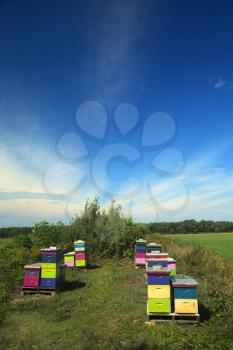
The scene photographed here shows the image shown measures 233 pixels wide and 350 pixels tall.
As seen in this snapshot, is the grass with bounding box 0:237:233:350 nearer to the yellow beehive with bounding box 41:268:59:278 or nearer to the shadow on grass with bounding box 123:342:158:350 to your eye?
the shadow on grass with bounding box 123:342:158:350

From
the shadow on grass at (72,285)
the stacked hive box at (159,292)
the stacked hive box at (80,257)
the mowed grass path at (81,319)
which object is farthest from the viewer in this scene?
the stacked hive box at (80,257)

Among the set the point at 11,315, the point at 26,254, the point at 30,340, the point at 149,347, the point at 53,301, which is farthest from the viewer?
the point at 26,254

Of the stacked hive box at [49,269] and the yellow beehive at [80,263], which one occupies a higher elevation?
the stacked hive box at [49,269]

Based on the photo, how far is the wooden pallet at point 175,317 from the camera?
676cm

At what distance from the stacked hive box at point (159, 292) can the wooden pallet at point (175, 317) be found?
0.29ft

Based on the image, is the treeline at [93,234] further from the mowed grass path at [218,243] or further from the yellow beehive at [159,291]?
the yellow beehive at [159,291]

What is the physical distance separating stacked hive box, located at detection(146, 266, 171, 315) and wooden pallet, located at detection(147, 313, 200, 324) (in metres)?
0.09

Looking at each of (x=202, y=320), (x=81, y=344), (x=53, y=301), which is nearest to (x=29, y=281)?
(x=53, y=301)

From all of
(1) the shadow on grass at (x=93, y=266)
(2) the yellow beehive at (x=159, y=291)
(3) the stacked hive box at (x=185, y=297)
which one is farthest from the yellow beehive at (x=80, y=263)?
(3) the stacked hive box at (x=185, y=297)

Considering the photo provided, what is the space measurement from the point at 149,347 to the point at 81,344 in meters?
1.24

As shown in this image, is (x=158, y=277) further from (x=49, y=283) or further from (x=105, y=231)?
(x=105, y=231)

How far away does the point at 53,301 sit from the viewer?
9180 mm

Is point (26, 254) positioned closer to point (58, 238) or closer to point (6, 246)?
point (6, 246)

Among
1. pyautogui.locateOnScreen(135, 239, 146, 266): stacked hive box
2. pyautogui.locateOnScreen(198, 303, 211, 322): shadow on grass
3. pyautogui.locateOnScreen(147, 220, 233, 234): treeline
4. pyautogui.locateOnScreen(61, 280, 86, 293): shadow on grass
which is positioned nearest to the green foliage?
pyautogui.locateOnScreen(135, 239, 146, 266): stacked hive box
